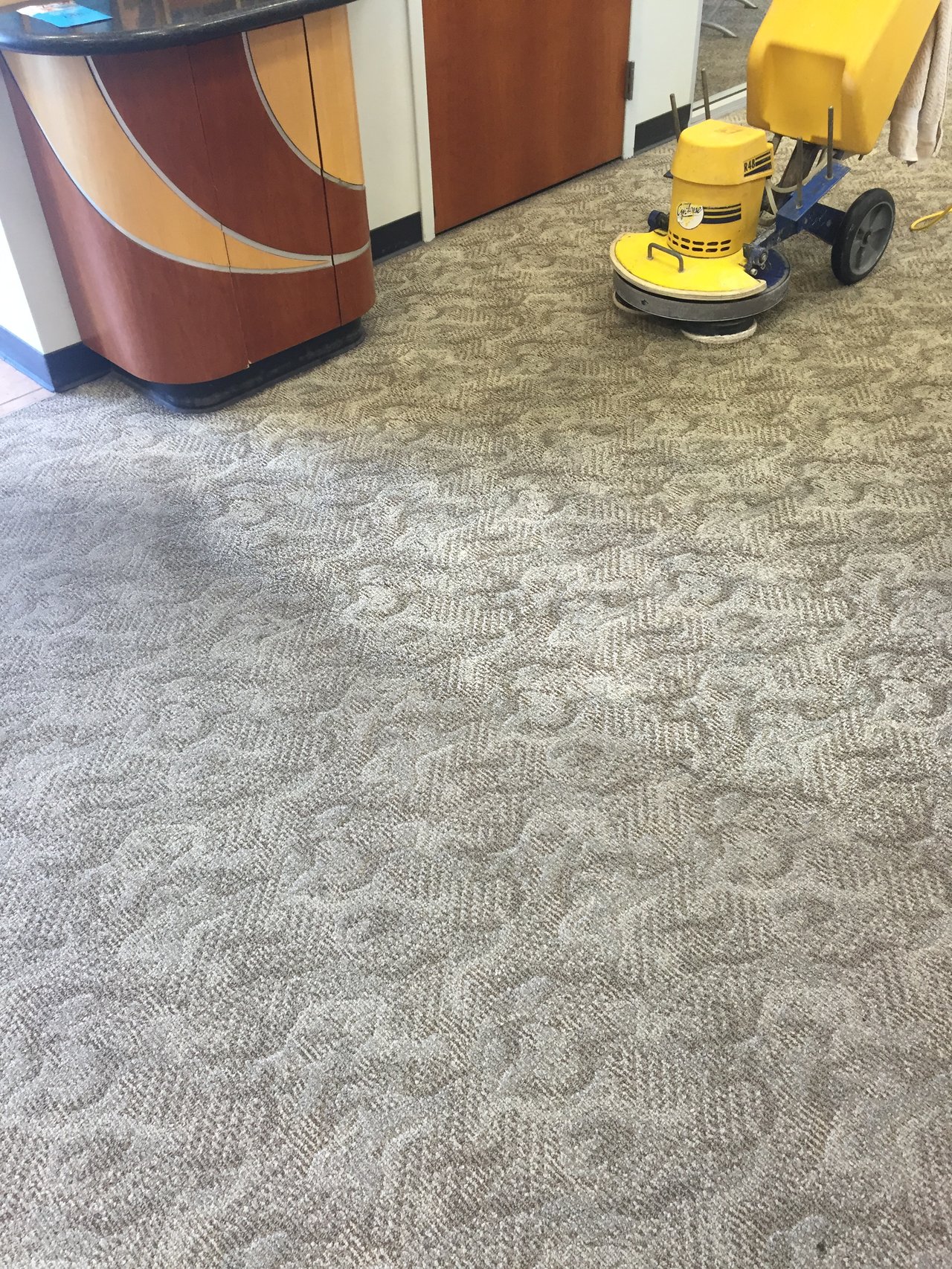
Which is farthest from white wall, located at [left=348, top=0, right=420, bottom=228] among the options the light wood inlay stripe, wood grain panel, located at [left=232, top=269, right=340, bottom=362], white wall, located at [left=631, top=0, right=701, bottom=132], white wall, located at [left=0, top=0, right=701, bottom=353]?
white wall, located at [left=631, top=0, right=701, bottom=132]

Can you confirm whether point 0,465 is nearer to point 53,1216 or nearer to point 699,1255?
point 53,1216

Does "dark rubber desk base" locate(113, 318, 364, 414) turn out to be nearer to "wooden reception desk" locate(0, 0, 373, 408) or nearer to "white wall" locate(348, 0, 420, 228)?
"wooden reception desk" locate(0, 0, 373, 408)

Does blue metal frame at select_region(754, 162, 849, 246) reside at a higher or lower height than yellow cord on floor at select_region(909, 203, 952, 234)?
higher

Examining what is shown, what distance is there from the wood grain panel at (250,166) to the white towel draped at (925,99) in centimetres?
154

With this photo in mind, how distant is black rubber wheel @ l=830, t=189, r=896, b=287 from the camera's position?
3.06 metres

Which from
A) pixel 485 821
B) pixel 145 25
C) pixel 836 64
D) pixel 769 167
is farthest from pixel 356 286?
pixel 485 821

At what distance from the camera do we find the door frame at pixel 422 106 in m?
3.20

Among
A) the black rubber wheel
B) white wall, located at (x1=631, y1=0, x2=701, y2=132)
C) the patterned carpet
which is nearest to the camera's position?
the patterned carpet

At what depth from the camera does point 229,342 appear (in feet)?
8.88

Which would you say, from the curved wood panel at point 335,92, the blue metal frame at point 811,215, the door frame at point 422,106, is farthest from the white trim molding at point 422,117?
the blue metal frame at point 811,215

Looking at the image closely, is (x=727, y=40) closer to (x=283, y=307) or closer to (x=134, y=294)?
(x=283, y=307)

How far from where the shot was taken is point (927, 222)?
11.5 ft

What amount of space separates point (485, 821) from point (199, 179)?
1.63 m

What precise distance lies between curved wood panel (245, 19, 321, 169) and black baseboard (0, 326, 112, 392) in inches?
31.9
